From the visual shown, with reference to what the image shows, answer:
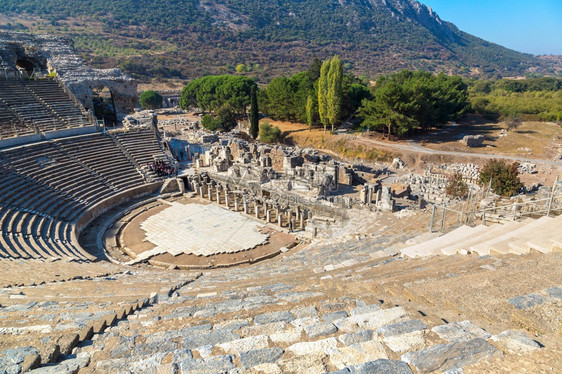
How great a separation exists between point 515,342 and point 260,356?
118 inches

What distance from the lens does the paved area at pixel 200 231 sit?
18406 mm

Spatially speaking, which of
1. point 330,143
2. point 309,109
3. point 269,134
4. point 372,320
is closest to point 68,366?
point 372,320

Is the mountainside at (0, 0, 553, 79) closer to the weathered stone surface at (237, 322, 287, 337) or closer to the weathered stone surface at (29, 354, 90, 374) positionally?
the weathered stone surface at (29, 354, 90, 374)

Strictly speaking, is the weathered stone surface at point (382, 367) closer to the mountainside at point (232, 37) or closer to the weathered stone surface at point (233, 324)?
the weathered stone surface at point (233, 324)

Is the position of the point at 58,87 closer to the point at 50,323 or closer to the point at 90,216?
the point at 90,216

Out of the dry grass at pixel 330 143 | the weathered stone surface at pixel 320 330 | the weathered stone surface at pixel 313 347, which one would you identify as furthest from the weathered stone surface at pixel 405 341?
the dry grass at pixel 330 143

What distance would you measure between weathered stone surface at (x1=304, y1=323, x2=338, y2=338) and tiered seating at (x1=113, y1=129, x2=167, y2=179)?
77.5ft

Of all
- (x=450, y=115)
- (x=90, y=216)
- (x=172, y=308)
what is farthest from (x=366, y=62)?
(x=172, y=308)

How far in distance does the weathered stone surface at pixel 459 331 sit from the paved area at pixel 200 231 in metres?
14.3

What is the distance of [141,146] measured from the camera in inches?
1119

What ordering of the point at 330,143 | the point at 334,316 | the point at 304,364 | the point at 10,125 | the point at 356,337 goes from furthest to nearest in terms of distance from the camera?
1. the point at 330,143
2. the point at 10,125
3. the point at 334,316
4. the point at 356,337
5. the point at 304,364

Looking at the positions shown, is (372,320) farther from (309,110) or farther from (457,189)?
(309,110)

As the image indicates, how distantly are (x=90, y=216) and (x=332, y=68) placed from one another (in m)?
34.9

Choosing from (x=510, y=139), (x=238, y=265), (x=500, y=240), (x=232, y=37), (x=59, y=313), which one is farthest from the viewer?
(x=232, y=37)
